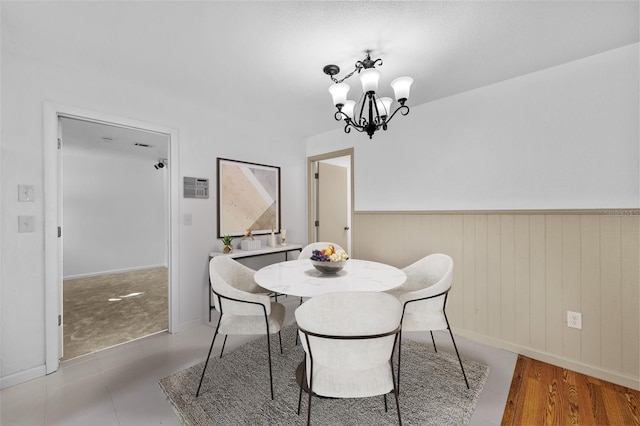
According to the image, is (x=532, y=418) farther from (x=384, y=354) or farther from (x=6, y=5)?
(x=6, y=5)

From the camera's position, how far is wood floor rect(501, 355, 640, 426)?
1.63 m

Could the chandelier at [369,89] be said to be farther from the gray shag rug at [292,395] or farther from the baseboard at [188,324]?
the baseboard at [188,324]

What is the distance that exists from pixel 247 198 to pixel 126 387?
2.18 m

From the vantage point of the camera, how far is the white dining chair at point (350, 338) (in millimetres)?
1241

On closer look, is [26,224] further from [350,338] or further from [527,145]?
[527,145]

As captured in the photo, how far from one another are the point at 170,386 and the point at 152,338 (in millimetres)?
979

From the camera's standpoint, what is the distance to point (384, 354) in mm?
1320

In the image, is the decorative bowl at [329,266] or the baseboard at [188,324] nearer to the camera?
the decorative bowl at [329,266]

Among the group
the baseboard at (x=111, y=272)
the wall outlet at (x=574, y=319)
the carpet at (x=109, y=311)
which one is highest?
the wall outlet at (x=574, y=319)

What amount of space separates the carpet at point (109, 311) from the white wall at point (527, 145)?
3.09m

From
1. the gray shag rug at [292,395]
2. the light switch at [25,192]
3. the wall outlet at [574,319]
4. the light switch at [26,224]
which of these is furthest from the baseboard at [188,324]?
the wall outlet at [574,319]

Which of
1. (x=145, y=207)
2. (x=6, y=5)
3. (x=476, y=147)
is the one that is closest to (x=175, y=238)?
(x=6, y=5)

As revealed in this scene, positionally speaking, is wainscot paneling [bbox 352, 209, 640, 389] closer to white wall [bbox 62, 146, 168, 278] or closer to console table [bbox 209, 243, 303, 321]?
console table [bbox 209, 243, 303, 321]

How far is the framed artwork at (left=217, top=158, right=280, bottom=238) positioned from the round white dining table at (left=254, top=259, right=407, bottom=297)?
1.32 m
